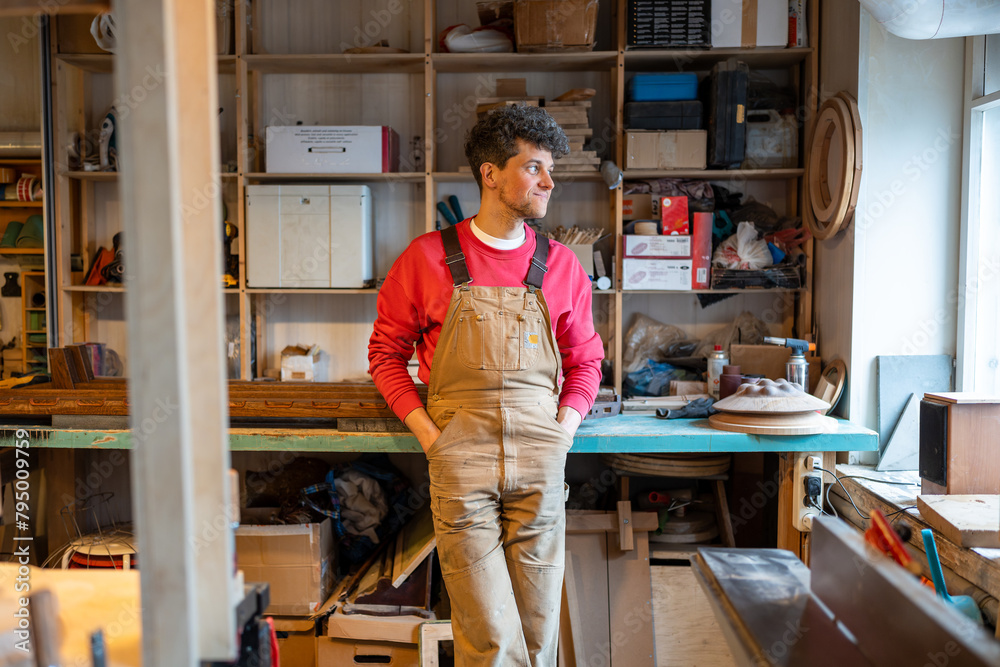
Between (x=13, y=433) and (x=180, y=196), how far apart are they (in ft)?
7.47

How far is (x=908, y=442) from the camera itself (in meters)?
2.86

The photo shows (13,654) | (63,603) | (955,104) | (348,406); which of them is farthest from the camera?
(955,104)

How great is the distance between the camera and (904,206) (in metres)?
2.88

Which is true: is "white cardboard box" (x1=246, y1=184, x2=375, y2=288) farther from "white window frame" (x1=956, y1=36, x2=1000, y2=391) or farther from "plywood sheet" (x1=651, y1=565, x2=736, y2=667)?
"white window frame" (x1=956, y1=36, x2=1000, y2=391)

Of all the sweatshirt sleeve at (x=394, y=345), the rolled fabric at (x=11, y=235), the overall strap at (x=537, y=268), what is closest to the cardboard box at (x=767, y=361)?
the overall strap at (x=537, y=268)

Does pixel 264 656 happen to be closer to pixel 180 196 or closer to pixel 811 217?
pixel 180 196

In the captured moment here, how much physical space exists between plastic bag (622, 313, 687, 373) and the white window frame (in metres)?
1.28

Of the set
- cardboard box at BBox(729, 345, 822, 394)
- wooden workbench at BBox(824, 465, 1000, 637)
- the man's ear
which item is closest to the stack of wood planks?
cardboard box at BBox(729, 345, 822, 394)

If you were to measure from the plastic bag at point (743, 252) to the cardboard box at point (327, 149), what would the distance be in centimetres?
170

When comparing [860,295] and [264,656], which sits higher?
[860,295]

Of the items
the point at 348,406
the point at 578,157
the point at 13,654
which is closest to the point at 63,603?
the point at 13,654

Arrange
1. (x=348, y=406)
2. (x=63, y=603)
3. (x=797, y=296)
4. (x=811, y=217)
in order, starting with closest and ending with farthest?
(x=63, y=603), (x=348, y=406), (x=811, y=217), (x=797, y=296)

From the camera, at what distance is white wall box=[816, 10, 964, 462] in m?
2.85

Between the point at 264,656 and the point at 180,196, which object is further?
the point at 264,656
